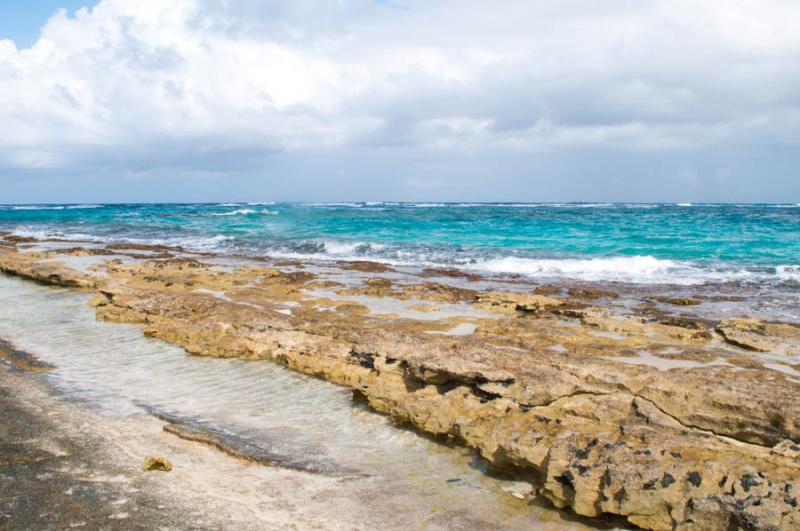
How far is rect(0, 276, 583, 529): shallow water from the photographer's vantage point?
4.90m

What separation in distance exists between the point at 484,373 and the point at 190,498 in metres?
3.26

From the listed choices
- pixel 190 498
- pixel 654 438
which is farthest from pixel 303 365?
pixel 654 438

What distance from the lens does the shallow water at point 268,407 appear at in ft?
16.1

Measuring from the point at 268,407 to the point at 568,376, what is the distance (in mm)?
3530

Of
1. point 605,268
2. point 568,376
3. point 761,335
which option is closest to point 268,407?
point 568,376

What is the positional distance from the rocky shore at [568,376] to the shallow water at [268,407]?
28 cm

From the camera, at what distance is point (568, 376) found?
6324 millimetres

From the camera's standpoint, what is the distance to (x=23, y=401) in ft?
21.1

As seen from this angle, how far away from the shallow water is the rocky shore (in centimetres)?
28

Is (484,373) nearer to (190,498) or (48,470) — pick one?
(190,498)

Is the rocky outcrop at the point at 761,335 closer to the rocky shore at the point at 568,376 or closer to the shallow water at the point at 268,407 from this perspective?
the rocky shore at the point at 568,376

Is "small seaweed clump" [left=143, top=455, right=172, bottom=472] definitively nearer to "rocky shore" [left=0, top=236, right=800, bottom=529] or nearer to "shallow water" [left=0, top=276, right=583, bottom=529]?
"shallow water" [left=0, top=276, right=583, bottom=529]

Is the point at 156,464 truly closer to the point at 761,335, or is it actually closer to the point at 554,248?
the point at 761,335

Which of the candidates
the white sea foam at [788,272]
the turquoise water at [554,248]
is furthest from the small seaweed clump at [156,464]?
the white sea foam at [788,272]
